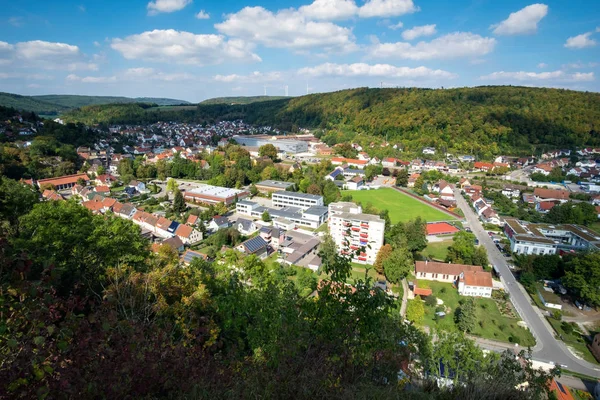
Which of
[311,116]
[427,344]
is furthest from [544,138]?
[427,344]

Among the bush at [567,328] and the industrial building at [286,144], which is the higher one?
the industrial building at [286,144]

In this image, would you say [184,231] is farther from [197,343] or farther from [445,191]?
[445,191]

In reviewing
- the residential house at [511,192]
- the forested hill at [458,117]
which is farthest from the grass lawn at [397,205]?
the forested hill at [458,117]

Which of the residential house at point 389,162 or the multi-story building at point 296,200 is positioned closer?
the multi-story building at point 296,200

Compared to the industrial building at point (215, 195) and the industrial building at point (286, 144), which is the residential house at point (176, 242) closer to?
the industrial building at point (215, 195)

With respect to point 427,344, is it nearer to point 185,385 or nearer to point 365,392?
point 365,392

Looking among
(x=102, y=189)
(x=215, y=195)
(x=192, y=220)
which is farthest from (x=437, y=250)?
(x=102, y=189)
